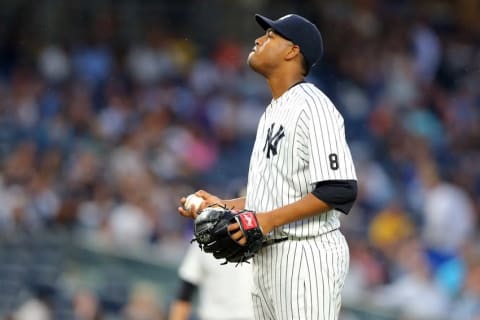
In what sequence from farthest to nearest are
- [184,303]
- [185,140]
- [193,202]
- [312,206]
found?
[185,140] < [184,303] < [193,202] < [312,206]

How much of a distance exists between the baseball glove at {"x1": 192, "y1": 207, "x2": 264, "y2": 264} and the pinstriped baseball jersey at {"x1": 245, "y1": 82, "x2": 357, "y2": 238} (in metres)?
0.14

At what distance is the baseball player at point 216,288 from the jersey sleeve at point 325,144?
2.57 metres

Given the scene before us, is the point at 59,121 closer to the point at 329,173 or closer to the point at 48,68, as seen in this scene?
the point at 48,68

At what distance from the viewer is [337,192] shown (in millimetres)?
4641

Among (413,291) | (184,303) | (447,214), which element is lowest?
(184,303)

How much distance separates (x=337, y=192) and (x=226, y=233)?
465mm

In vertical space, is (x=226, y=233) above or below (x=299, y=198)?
below

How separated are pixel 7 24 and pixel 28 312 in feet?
18.7

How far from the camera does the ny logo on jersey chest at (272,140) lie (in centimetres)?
479

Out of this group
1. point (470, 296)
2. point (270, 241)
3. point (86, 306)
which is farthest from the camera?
point (86, 306)

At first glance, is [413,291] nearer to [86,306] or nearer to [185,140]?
[86,306]

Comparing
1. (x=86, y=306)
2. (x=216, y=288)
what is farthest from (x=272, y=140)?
(x=86, y=306)

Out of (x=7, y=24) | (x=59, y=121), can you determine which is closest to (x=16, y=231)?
(x=59, y=121)

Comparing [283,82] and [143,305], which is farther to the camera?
[143,305]
